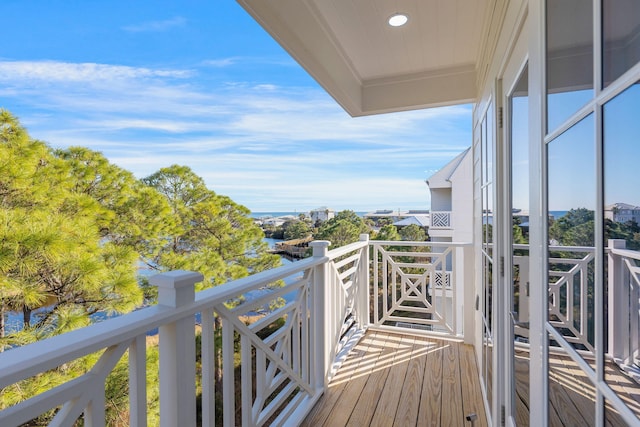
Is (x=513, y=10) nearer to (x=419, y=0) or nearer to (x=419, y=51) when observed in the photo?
(x=419, y=0)

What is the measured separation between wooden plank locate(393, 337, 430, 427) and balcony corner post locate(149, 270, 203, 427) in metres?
1.47

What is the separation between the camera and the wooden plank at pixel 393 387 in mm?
→ 2053

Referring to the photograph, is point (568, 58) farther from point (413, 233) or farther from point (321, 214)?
point (321, 214)

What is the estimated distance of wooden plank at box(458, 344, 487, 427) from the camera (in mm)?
2092

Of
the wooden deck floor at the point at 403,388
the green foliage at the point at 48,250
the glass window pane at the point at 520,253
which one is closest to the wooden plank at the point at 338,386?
the wooden deck floor at the point at 403,388

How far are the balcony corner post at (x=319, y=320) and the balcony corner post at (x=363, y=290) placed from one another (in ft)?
4.17

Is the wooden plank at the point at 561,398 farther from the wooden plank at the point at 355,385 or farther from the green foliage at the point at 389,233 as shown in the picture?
the green foliage at the point at 389,233

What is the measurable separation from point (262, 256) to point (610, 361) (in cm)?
683

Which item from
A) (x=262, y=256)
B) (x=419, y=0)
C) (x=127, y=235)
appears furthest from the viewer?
(x=262, y=256)

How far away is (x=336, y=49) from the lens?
2498 mm

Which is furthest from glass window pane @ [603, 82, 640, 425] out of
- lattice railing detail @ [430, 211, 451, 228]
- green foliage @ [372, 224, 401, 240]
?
green foliage @ [372, 224, 401, 240]

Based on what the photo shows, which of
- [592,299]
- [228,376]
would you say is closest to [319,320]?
[228,376]

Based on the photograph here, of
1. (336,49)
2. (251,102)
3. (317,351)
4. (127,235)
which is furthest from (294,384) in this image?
(251,102)

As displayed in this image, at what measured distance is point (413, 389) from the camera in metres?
2.38
